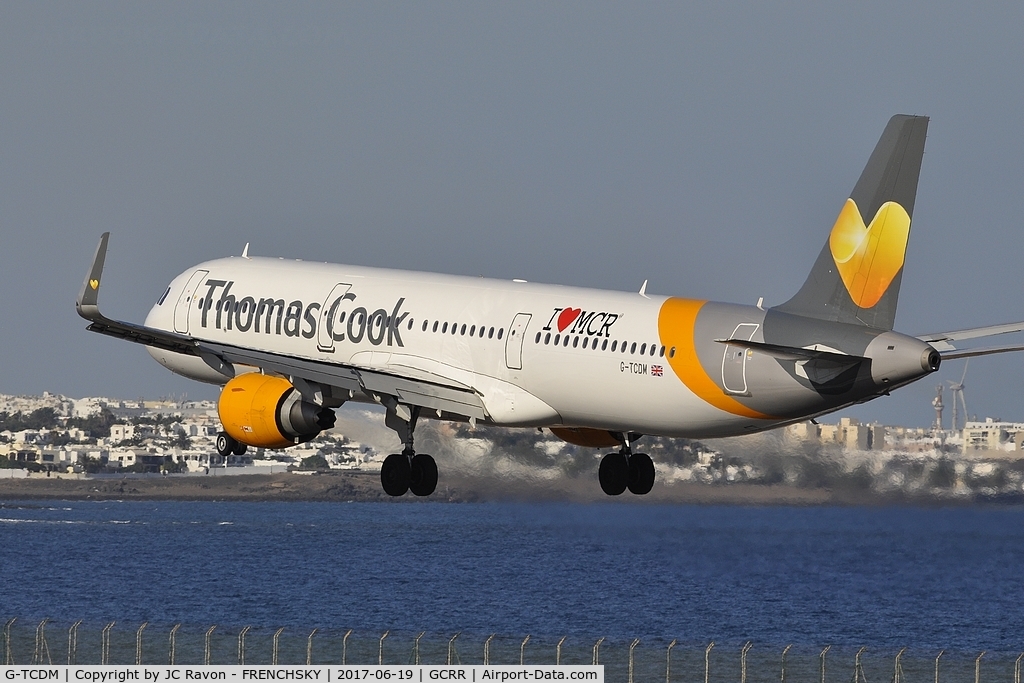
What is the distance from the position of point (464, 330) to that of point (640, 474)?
6.56m

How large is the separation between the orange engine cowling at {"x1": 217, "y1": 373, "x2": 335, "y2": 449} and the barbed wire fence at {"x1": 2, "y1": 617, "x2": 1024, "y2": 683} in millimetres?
80609

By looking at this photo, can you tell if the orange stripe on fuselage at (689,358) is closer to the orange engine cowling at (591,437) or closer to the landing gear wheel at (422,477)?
the orange engine cowling at (591,437)

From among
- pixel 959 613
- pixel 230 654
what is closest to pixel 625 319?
pixel 230 654

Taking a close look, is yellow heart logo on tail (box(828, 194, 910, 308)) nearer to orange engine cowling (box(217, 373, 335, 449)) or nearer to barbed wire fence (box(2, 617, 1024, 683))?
orange engine cowling (box(217, 373, 335, 449))

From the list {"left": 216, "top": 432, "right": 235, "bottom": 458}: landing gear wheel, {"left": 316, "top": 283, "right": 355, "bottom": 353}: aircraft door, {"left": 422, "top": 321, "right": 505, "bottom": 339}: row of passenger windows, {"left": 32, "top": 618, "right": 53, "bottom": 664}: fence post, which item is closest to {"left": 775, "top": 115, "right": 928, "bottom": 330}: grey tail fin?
{"left": 422, "top": 321, "right": 505, "bottom": 339}: row of passenger windows

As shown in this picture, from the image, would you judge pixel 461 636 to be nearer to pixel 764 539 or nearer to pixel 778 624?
pixel 778 624

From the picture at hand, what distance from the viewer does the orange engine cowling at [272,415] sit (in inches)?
2018

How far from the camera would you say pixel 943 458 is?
3226 inches

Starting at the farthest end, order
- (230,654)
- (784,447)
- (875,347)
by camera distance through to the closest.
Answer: (230,654)
(784,447)
(875,347)

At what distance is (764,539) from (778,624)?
8113 cm

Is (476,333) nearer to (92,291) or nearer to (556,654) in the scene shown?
(92,291)

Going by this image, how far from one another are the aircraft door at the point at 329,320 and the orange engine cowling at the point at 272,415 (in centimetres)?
278

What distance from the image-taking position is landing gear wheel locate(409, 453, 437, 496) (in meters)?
52.8

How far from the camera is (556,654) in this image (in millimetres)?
140500
